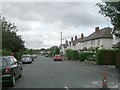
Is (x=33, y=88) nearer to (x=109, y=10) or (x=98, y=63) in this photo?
(x=109, y=10)

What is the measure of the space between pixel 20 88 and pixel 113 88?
15.0ft

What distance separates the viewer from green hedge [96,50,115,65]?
4653 centimetres

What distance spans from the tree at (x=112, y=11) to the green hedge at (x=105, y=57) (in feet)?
58.2

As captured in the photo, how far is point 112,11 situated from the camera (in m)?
28.4

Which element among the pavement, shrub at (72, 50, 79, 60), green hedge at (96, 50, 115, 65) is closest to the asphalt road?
the pavement

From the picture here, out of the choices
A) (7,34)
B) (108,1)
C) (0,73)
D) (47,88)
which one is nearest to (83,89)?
(47,88)

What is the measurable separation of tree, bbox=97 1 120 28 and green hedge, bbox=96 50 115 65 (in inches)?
698

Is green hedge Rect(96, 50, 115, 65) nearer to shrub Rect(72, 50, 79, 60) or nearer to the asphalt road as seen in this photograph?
the asphalt road

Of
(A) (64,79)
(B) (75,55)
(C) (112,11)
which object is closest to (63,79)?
(A) (64,79)

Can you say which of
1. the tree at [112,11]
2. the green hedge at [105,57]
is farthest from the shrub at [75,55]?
the tree at [112,11]

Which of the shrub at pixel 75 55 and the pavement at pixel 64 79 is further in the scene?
the shrub at pixel 75 55

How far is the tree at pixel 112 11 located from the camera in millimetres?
27547

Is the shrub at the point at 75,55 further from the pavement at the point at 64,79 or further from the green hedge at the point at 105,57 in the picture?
the pavement at the point at 64,79

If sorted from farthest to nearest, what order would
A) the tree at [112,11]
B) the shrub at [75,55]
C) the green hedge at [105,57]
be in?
the shrub at [75,55] → the green hedge at [105,57] → the tree at [112,11]
